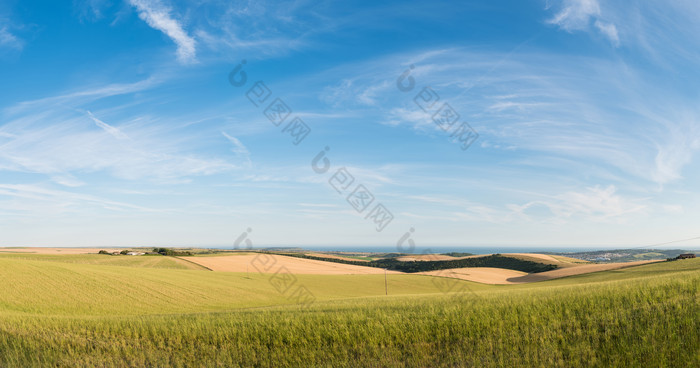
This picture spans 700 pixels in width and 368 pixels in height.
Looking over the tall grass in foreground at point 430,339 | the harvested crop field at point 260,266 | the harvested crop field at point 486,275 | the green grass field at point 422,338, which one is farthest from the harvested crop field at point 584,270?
the tall grass in foreground at point 430,339

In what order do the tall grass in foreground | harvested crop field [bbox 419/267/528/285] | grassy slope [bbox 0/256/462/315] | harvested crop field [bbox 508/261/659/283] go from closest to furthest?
the tall grass in foreground, grassy slope [bbox 0/256/462/315], harvested crop field [bbox 508/261/659/283], harvested crop field [bbox 419/267/528/285]

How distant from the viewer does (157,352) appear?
9422 mm

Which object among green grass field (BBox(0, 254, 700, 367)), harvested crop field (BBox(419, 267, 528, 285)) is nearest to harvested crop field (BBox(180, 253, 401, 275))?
harvested crop field (BBox(419, 267, 528, 285))

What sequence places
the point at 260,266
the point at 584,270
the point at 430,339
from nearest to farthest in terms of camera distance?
the point at 430,339 → the point at 584,270 → the point at 260,266

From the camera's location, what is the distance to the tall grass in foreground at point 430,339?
6.70 m

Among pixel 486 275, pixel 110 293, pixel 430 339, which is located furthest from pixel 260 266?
pixel 430 339

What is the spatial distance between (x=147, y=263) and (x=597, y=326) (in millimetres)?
89209

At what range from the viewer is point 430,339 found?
863cm

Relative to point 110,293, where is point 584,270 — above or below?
below

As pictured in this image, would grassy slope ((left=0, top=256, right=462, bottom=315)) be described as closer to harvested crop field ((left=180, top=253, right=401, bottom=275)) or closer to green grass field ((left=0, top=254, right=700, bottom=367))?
green grass field ((left=0, top=254, right=700, bottom=367))

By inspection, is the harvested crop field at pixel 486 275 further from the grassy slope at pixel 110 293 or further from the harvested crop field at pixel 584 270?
the grassy slope at pixel 110 293

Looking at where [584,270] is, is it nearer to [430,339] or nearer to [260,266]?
[260,266]

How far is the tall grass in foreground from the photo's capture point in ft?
22.0

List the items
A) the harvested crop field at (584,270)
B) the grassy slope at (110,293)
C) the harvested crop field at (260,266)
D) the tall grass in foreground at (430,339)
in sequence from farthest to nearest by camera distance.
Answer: the harvested crop field at (260,266) → the harvested crop field at (584,270) → the grassy slope at (110,293) → the tall grass in foreground at (430,339)
